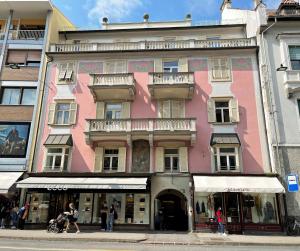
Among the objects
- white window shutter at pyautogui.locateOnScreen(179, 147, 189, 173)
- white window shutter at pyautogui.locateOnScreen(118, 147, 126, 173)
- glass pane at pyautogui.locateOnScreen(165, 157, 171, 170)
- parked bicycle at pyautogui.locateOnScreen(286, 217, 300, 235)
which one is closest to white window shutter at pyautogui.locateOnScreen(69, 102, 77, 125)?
white window shutter at pyautogui.locateOnScreen(118, 147, 126, 173)

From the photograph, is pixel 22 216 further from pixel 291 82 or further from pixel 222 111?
pixel 291 82

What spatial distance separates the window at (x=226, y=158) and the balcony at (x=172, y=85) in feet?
15.3

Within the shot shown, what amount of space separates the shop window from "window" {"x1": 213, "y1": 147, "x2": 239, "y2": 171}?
2088 millimetres

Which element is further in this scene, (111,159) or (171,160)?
(111,159)

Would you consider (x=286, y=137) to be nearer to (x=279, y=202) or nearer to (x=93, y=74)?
(x=279, y=202)

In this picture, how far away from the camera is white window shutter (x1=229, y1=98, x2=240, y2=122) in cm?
1958

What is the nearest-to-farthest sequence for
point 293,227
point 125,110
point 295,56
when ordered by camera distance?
point 293,227 < point 295,56 < point 125,110

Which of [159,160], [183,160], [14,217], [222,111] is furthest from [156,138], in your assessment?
[14,217]

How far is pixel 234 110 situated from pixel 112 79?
9.27m

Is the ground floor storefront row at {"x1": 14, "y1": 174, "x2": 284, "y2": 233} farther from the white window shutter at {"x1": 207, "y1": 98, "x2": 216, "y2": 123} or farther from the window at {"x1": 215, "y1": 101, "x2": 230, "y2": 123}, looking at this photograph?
the window at {"x1": 215, "y1": 101, "x2": 230, "y2": 123}

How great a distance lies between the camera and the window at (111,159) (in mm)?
Result: 19534

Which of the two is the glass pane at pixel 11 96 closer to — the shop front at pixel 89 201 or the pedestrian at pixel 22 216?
the shop front at pixel 89 201

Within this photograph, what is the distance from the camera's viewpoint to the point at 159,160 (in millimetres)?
19172

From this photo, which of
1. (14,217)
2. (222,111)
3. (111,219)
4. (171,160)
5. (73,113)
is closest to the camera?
(111,219)
